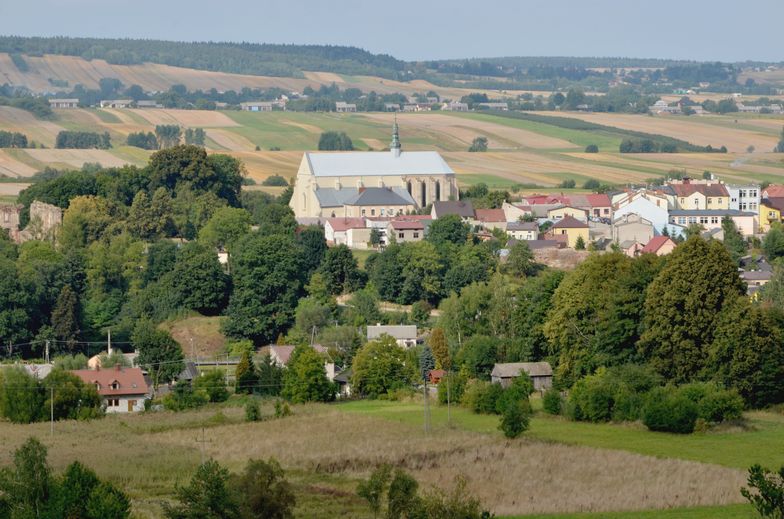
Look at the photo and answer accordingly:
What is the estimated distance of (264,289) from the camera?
5847 cm

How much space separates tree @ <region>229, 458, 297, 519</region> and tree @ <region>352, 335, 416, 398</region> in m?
19.9

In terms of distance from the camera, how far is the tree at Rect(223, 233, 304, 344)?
57.1m

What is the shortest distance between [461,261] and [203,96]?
131m

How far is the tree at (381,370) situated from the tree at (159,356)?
6080 mm

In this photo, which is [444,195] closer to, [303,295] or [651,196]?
[651,196]

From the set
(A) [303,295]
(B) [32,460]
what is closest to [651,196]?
(A) [303,295]

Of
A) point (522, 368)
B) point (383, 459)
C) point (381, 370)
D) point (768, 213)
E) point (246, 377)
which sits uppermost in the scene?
point (768, 213)

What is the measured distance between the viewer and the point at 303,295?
198 feet

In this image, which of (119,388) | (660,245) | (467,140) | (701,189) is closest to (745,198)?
(701,189)

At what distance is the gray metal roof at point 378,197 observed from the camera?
79.9 m

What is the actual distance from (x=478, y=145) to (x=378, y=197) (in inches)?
1732

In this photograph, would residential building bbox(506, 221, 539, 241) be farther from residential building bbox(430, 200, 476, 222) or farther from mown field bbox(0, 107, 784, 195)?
mown field bbox(0, 107, 784, 195)

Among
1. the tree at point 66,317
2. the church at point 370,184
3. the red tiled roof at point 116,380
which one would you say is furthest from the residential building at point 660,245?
the red tiled roof at point 116,380

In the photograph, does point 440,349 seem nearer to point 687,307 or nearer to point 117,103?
point 687,307
